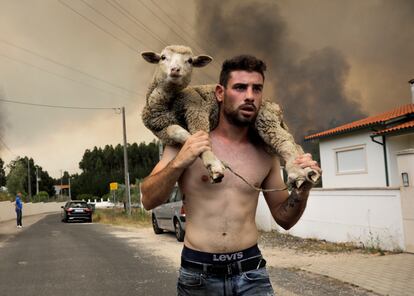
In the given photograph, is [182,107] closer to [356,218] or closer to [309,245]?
[356,218]

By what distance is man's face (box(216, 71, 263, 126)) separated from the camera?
2490 millimetres

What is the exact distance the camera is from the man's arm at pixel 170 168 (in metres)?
2.28

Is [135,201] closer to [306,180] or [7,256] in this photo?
[7,256]

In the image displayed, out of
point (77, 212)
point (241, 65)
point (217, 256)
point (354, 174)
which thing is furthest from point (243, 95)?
point (77, 212)

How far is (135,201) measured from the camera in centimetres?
3684

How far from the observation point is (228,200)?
2689mm

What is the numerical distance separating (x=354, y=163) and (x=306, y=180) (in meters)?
17.7

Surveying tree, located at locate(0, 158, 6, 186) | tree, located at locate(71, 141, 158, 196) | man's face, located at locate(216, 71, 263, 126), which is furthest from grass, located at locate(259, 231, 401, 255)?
tree, located at locate(0, 158, 6, 186)

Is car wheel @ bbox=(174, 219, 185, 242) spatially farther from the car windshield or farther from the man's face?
the car windshield

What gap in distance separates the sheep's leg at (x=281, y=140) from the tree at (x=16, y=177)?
237 ft

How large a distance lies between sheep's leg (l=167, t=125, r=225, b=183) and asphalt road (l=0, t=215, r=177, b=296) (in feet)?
16.3

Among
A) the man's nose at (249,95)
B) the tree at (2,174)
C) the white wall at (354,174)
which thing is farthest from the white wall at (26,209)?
the man's nose at (249,95)

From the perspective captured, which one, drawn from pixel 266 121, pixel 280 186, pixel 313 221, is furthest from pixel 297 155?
pixel 313 221

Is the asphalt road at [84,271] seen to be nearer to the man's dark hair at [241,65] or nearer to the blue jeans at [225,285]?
the blue jeans at [225,285]
